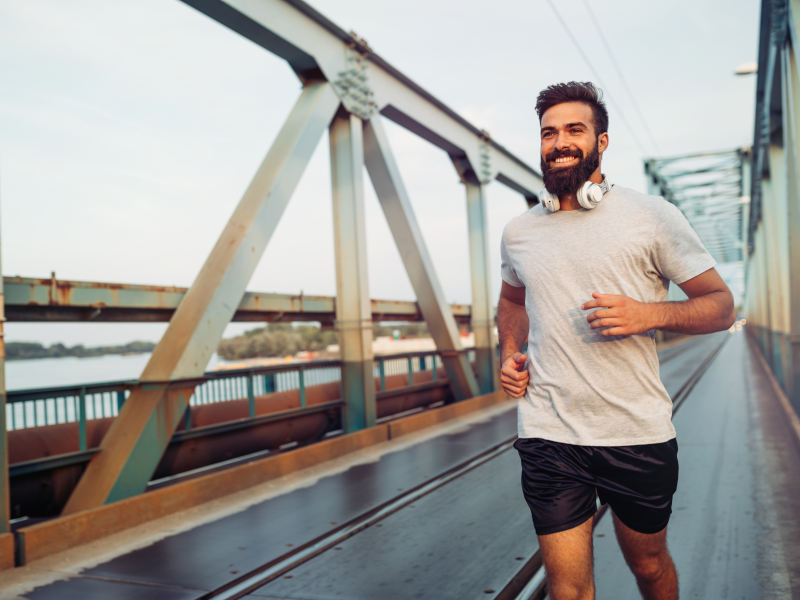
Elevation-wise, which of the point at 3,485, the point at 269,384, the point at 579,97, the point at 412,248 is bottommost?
the point at 3,485

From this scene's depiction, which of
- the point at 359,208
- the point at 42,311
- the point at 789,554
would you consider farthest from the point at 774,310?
the point at 42,311

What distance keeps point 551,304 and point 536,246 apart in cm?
23

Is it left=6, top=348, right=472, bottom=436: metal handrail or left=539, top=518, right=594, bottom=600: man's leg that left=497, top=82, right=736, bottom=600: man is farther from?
left=6, top=348, right=472, bottom=436: metal handrail

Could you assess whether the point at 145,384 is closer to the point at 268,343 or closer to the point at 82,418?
the point at 82,418

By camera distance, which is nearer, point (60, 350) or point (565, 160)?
point (565, 160)

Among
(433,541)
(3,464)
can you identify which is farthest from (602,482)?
(3,464)

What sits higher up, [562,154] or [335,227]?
[335,227]

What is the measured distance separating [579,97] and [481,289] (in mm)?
13174

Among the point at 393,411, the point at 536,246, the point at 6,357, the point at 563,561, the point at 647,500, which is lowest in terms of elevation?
the point at 393,411

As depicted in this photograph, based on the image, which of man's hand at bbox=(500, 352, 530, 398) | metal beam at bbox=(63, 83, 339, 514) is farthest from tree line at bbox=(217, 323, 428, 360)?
man's hand at bbox=(500, 352, 530, 398)

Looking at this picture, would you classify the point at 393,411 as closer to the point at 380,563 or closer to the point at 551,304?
the point at 380,563

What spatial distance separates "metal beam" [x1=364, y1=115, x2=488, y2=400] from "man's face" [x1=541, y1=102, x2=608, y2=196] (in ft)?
27.3

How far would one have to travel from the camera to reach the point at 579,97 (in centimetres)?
244

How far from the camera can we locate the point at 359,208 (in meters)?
10.0
